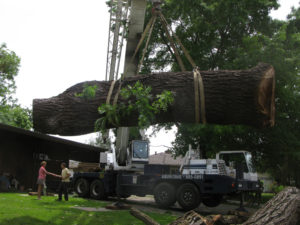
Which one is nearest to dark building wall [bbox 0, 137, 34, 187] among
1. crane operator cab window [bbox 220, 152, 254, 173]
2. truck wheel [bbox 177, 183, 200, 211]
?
truck wheel [bbox 177, 183, 200, 211]

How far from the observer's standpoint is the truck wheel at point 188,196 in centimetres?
1238

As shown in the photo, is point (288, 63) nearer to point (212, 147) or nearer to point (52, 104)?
point (212, 147)

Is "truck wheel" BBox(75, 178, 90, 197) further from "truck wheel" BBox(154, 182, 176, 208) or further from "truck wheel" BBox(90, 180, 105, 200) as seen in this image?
"truck wheel" BBox(154, 182, 176, 208)

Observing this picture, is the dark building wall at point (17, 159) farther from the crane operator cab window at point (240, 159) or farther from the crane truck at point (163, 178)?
the crane operator cab window at point (240, 159)

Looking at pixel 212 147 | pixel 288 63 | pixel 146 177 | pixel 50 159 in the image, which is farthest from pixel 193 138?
pixel 50 159

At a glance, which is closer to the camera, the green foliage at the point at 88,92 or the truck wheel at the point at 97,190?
the green foliage at the point at 88,92

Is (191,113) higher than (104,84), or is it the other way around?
(104,84)

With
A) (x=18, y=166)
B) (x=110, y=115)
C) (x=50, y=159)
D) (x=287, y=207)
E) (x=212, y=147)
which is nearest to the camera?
(x=287, y=207)

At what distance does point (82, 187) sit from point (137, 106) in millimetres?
12124

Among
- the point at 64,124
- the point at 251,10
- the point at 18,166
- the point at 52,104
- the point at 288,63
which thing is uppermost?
the point at 251,10

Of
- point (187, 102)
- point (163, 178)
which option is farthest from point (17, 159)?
point (187, 102)

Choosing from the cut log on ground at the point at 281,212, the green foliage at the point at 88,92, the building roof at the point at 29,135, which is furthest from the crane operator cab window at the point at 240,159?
the green foliage at the point at 88,92

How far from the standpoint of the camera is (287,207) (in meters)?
5.05

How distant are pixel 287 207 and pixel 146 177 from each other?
942 centimetres
